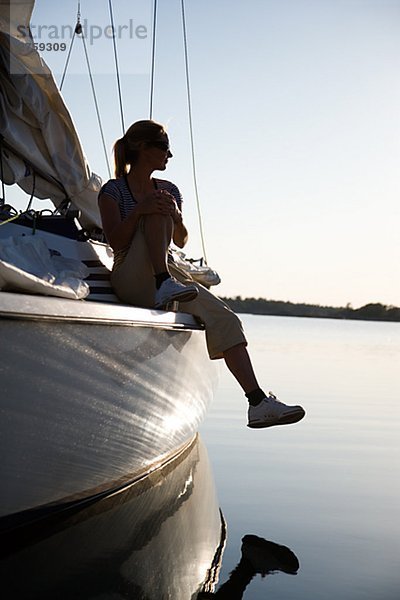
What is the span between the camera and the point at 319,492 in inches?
154

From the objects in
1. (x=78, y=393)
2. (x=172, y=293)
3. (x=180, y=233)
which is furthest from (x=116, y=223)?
(x=78, y=393)

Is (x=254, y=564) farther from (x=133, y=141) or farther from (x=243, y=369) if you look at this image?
(x=133, y=141)

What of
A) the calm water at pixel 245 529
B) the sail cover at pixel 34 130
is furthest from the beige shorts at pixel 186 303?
the sail cover at pixel 34 130

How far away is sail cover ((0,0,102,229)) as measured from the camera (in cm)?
437

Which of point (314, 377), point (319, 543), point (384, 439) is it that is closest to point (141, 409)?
point (319, 543)

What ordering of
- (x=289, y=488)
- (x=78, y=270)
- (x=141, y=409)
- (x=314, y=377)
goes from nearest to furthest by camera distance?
Answer: (x=141, y=409)
(x=78, y=270)
(x=289, y=488)
(x=314, y=377)

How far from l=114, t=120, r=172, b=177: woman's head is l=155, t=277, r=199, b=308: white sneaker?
0.78 m

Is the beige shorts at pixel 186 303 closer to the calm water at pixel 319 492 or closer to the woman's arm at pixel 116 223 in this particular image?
the woman's arm at pixel 116 223

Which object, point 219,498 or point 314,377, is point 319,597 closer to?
point 219,498

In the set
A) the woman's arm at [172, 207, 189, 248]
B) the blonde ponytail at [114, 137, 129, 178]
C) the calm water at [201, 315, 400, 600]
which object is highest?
the blonde ponytail at [114, 137, 129, 178]

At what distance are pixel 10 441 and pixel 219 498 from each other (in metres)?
1.49

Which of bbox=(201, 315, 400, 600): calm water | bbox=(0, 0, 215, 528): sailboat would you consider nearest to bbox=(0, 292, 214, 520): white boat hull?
bbox=(0, 0, 215, 528): sailboat

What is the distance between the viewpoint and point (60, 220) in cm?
412

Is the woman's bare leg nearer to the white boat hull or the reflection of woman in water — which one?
the white boat hull
